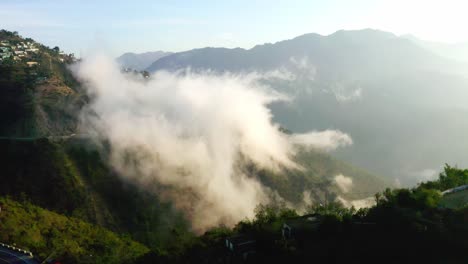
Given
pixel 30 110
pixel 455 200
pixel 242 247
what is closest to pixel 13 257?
pixel 242 247

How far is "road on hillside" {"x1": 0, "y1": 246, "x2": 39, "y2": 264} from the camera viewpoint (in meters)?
68.2

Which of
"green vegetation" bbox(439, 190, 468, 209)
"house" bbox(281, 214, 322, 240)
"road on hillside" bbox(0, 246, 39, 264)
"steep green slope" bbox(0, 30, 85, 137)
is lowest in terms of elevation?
"road on hillside" bbox(0, 246, 39, 264)

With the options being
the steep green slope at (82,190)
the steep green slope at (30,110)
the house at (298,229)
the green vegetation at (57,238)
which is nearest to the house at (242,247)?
the house at (298,229)

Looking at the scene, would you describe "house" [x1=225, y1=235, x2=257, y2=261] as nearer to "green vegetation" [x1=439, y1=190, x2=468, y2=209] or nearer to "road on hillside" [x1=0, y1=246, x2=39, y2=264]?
"green vegetation" [x1=439, y1=190, x2=468, y2=209]

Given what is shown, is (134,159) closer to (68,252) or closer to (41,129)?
(41,129)

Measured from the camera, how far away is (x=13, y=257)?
2758 inches

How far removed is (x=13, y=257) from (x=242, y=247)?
4078cm

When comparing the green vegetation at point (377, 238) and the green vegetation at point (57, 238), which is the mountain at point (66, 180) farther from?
the green vegetation at point (377, 238)

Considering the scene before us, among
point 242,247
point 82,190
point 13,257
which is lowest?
point 13,257

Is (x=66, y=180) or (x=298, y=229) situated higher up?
(x=66, y=180)

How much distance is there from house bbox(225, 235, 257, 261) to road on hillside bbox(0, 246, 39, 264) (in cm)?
3361

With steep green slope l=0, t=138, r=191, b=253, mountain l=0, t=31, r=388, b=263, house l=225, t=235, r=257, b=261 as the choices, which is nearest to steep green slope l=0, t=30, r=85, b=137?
mountain l=0, t=31, r=388, b=263

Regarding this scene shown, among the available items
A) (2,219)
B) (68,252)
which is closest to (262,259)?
(68,252)

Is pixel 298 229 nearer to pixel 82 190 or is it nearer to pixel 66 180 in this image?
pixel 82 190
